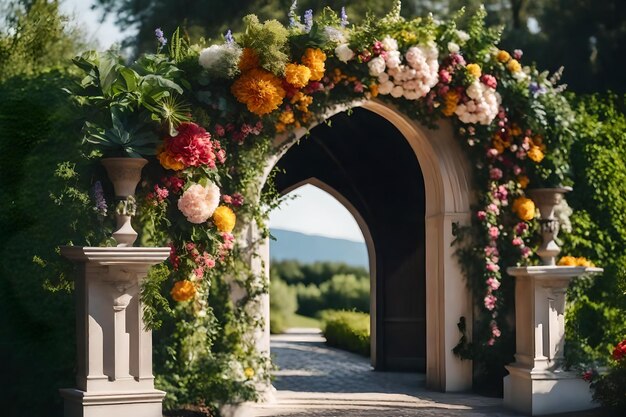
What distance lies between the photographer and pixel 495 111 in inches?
404

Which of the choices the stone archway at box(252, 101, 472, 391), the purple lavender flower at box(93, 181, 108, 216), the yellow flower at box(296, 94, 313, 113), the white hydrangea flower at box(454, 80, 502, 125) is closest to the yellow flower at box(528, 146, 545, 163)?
the white hydrangea flower at box(454, 80, 502, 125)

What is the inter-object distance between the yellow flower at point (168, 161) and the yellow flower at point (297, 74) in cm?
133

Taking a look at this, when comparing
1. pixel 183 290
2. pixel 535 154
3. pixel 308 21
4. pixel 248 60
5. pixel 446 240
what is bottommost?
pixel 183 290

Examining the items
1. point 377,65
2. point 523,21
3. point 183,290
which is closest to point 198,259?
point 183,290

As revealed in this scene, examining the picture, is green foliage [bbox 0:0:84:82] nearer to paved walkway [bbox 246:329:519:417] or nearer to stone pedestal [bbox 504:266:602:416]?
paved walkway [bbox 246:329:519:417]

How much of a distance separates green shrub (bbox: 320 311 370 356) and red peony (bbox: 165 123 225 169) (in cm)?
753

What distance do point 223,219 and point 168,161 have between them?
727 millimetres

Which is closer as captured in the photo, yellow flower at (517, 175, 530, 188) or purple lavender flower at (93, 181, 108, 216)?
purple lavender flower at (93, 181, 108, 216)

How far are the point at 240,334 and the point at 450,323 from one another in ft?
7.80

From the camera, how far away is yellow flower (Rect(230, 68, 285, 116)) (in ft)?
30.0

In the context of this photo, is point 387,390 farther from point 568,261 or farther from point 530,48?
point 530,48

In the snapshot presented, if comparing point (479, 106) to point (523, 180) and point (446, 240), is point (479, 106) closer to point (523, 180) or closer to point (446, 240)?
point (523, 180)

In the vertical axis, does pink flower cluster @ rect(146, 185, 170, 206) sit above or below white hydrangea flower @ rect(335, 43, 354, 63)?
below

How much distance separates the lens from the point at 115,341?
322 inches
